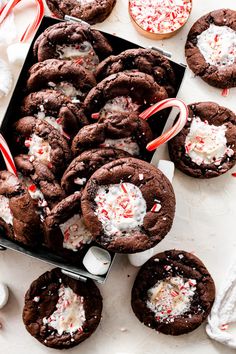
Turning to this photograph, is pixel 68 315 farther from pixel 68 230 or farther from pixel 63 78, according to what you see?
pixel 63 78

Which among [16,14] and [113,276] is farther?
[16,14]

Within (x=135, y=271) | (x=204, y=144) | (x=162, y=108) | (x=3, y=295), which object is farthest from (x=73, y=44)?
(x=3, y=295)

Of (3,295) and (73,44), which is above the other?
(73,44)

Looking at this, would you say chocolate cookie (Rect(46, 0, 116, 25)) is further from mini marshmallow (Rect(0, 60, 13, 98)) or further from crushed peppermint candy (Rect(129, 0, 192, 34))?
mini marshmallow (Rect(0, 60, 13, 98))

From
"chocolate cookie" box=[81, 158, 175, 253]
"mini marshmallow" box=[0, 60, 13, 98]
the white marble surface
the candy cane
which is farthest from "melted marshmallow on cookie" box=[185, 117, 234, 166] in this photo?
"mini marshmallow" box=[0, 60, 13, 98]

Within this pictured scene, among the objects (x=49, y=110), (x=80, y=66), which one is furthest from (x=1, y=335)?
(x=80, y=66)

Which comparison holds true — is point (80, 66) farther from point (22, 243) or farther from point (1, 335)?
point (1, 335)
